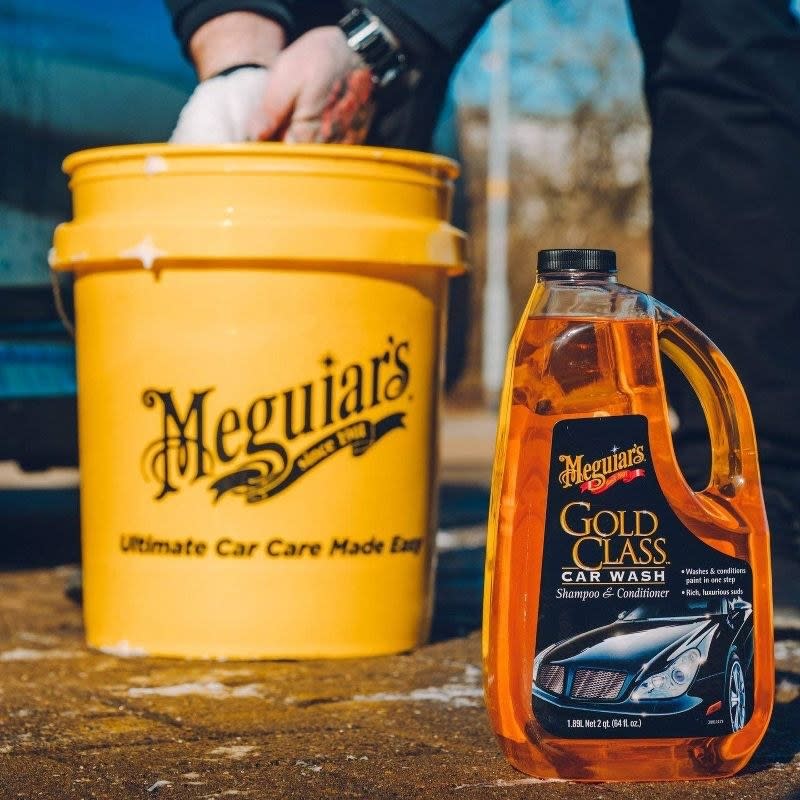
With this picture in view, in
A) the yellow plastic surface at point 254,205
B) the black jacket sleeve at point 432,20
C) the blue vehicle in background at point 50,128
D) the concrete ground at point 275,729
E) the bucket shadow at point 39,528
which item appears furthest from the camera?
the bucket shadow at point 39,528

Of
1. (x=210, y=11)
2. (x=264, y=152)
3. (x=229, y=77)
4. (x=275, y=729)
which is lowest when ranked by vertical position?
(x=275, y=729)

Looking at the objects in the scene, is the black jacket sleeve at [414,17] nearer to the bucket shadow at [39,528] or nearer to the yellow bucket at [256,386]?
the yellow bucket at [256,386]

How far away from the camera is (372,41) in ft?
6.08

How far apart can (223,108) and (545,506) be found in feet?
2.77

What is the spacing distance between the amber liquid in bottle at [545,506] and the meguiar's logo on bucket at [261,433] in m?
0.53

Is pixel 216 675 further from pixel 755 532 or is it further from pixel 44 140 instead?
pixel 44 140

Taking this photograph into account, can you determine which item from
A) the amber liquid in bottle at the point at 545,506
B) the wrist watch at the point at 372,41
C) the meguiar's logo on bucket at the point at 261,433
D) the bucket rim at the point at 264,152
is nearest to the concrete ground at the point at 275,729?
the amber liquid in bottle at the point at 545,506

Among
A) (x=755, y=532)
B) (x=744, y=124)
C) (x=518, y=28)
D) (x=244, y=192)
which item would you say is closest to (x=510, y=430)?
(x=755, y=532)

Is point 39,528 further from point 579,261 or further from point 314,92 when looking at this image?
point 579,261

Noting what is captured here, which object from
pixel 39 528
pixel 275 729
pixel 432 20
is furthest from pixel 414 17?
pixel 39 528

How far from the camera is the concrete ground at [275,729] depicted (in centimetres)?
123

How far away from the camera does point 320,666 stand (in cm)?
177

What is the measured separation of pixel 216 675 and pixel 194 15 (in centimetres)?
93

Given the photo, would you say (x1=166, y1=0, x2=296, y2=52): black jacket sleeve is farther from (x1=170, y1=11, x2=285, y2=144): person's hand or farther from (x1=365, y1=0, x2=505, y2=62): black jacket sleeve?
(x1=365, y1=0, x2=505, y2=62): black jacket sleeve
